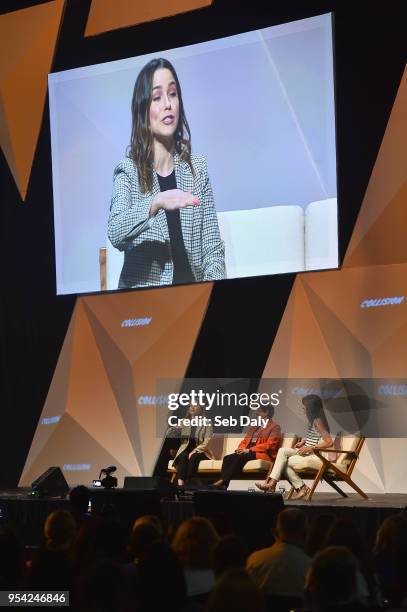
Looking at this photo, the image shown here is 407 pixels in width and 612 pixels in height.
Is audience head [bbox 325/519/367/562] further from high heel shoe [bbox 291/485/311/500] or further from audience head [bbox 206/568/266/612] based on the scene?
high heel shoe [bbox 291/485/311/500]

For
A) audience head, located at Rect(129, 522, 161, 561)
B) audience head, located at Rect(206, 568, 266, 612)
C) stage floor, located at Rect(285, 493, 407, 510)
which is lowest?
audience head, located at Rect(206, 568, 266, 612)

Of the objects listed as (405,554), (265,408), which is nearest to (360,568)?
(405,554)

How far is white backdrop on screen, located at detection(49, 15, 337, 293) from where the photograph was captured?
791 centimetres

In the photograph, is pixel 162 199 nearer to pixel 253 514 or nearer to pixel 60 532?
pixel 253 514

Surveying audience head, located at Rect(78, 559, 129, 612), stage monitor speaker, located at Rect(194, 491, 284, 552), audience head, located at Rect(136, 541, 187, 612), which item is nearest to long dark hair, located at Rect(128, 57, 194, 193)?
stage monitor speaker, located at Rect(194, 491, 284, 552)

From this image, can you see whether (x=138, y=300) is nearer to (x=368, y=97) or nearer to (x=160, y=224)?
(x=160, y=224)

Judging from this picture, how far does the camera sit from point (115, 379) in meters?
9.19

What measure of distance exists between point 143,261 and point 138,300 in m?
0.50

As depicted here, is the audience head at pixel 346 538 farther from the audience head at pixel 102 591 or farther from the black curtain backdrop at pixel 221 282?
the black curtain backdrop at pixel 221 282

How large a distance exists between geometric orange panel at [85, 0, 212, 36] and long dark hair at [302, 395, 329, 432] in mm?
4047

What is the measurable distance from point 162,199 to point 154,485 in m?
3.26

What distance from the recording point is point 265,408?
26.0 feet

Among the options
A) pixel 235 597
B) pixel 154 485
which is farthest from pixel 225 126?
pixel 235 597

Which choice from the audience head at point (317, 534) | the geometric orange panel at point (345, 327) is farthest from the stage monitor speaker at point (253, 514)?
the geometric orange panel at point (345, 327)
